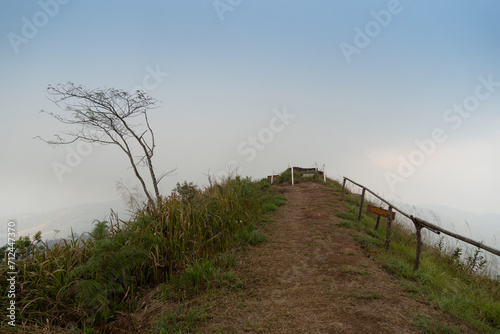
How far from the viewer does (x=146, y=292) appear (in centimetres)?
371

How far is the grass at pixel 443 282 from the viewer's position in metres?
3.14

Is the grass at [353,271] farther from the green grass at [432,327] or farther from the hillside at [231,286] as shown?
the green grass at [432,327]

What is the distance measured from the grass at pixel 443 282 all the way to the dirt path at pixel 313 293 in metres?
0.22

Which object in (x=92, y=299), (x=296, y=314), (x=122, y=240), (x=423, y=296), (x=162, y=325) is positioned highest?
(x=122, y=240)

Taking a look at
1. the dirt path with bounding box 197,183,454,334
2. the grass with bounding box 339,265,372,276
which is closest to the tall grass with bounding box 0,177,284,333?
the dirt path with bounding box 197,183,454,334

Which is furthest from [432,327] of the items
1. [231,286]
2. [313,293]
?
[231,286]

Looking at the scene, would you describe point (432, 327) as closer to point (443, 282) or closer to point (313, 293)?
point (313, 293)

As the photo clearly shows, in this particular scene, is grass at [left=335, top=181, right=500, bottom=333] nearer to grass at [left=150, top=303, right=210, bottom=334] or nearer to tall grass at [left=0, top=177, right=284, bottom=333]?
grass at [left=150, top=303, right=210, bottom=334]

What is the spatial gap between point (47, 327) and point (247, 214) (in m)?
4.90

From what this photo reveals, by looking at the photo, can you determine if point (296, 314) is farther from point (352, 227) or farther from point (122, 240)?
point (352, 227)

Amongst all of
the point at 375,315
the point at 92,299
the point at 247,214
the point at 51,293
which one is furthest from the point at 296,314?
the point at 247,214

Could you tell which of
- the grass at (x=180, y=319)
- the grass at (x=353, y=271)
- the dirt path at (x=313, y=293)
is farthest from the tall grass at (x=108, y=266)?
the grass at (x=353, y=271)

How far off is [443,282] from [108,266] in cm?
519

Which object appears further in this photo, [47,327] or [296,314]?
[296,314]
